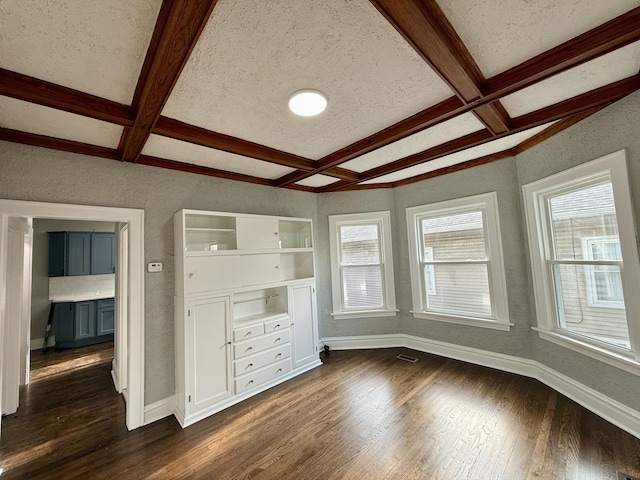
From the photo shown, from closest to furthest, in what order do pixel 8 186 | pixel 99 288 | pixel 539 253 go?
pixel 8 186, pixel 539 253, pixel 99 288

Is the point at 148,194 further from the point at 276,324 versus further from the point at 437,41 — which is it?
the point at 437,41

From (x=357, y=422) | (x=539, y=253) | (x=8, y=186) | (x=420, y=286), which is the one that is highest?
(x=8, y=186)

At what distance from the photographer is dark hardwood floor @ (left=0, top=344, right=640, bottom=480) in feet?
6.06

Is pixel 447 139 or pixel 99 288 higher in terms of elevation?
pixel 447 139

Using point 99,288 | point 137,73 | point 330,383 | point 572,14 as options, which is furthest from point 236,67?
point 99,288

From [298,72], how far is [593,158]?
8.19 feet

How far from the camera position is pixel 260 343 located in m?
2.99

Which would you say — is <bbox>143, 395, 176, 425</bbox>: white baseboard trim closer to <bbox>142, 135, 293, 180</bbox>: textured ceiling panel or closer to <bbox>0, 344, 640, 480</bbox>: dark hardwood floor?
<bbox>0, 344, 640, 480</bbox>: dark hardwood floor

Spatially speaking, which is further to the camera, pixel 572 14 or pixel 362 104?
pixel 362 104

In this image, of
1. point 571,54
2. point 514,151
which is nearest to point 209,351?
point 571,54

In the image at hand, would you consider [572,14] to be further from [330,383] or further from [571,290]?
[330,383]

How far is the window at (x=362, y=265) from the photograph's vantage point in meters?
4.07

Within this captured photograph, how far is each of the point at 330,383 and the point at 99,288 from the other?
5199 millimetres

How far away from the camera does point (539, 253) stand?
2795 mm
